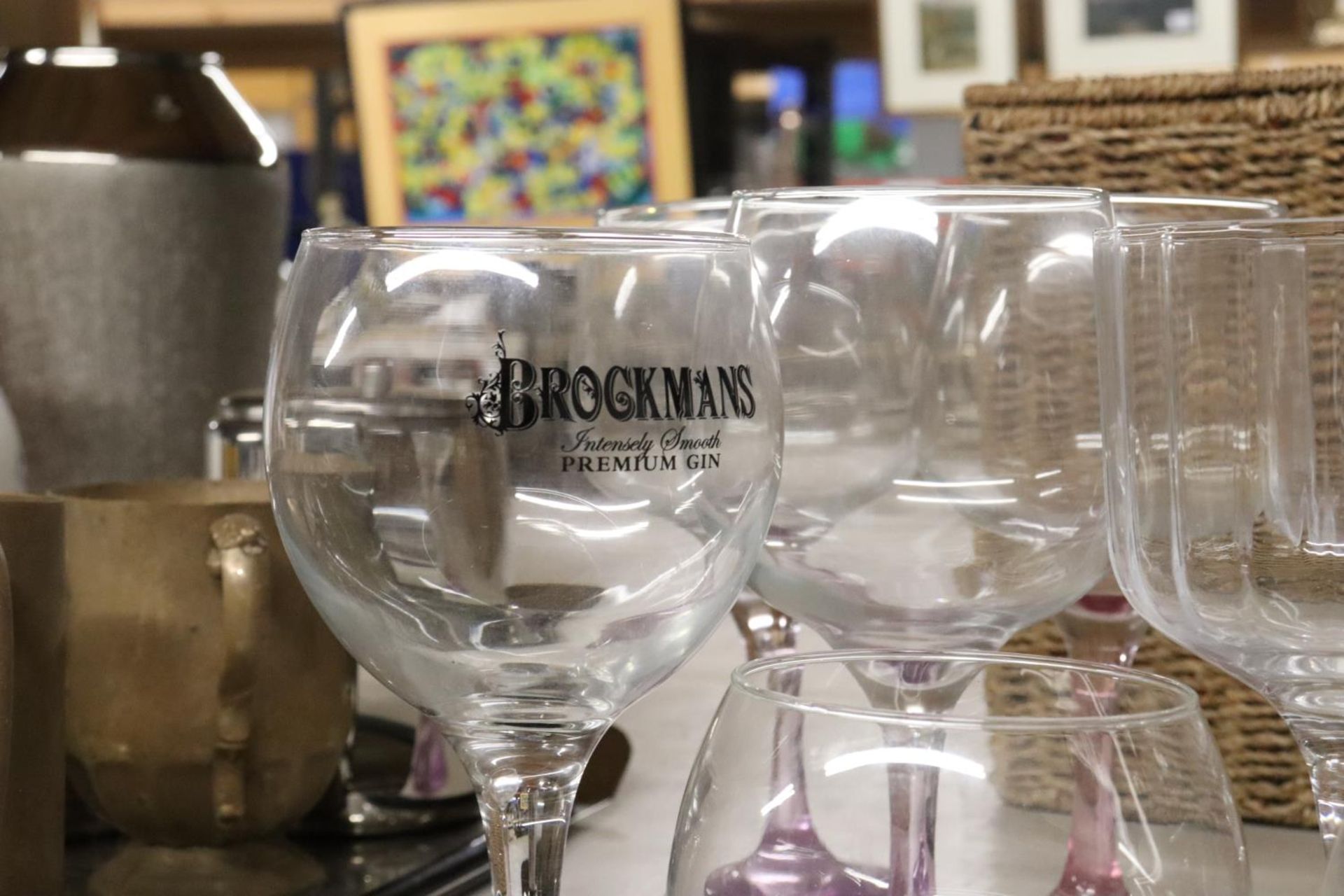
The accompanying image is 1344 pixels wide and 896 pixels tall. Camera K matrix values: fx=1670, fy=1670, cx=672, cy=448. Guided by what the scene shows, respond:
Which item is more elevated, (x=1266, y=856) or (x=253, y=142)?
(x=253, y=142)

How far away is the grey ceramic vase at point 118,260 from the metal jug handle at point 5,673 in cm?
37

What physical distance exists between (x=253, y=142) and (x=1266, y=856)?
20.9 inches

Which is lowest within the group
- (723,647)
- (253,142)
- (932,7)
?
(723,647)

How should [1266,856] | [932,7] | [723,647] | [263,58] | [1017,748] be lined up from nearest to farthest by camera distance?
1. [1017,748]
2. [1266,856]
3. [723,647]
4. [932,7]
5. [263,58]

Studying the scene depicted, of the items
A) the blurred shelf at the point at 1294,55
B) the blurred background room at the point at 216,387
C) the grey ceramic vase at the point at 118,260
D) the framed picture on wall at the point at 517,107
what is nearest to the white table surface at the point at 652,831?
the blurred background room at the point at 216,387

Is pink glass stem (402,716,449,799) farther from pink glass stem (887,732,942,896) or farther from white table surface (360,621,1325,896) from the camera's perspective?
pink glass stem (887,732,942,896)

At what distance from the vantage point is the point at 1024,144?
53 cm

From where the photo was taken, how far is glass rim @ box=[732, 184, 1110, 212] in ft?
1.16

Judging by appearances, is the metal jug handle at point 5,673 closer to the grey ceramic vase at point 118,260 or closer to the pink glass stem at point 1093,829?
the pink glass stem at point 1093,829

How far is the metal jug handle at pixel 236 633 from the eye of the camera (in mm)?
442

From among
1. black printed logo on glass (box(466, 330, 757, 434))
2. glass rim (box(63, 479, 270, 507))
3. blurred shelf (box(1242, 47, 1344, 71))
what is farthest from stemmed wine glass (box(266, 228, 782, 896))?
blurred shelf (box(1242, 47, 1344, 71))

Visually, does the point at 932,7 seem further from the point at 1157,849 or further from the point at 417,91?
the point at 1157,849

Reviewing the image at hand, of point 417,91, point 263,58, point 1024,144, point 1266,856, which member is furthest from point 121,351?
point 263,58

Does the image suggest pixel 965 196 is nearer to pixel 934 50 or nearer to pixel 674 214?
pixel 674 214
